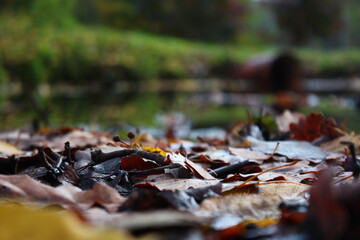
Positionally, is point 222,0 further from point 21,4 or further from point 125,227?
point 125,227

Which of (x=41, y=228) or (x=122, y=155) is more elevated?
(x=41, y=228)

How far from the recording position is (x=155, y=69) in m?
11.5

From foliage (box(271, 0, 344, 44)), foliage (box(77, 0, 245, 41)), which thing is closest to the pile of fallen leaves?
foliage (box(271, 0, 344, 44))

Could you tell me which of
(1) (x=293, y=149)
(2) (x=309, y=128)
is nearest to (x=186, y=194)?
(1) (x=293, y=149)

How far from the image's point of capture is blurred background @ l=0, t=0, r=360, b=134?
483 cm

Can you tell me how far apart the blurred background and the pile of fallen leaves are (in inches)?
16.4

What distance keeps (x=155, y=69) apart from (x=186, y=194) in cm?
1104

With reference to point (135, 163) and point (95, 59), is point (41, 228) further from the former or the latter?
point (95, 59)

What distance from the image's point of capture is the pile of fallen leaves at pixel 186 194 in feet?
1.10

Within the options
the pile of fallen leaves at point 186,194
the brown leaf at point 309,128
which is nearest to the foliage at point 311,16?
the brown leaf at point 309,128

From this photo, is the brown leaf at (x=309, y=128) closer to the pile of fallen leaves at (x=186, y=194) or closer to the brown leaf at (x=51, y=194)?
the pile of fallen leaves at (x=186, y=194)

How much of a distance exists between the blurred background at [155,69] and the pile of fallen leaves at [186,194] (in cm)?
42

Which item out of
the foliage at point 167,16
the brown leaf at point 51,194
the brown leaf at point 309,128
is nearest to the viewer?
the brown leaf at point 51,194

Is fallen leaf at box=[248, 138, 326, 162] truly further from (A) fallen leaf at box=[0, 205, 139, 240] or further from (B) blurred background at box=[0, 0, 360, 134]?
(A) fallen leaf at box=[0, 205, 139, 240]
